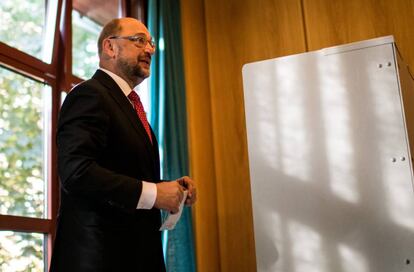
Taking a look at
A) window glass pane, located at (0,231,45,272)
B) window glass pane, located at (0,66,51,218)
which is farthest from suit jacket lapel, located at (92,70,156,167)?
window glass pane, located at (0,231,45,272)

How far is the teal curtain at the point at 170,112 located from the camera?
254 centimetres

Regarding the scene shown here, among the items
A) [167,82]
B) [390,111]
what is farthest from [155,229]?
[167,82]

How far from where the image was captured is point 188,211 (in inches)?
105

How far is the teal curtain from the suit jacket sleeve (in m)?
1.18

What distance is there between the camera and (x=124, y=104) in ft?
5.23

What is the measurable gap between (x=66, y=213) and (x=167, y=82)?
139cm

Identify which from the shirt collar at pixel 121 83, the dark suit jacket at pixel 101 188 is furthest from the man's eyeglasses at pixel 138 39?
the dark suit jacket at pixel 101 188

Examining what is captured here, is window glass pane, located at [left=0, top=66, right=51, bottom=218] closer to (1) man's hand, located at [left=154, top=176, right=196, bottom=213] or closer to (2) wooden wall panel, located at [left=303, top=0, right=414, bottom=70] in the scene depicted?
(1) man's hand, located at [left=154, top=176, right=196, bottom=213]

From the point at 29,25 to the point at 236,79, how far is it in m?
1.20

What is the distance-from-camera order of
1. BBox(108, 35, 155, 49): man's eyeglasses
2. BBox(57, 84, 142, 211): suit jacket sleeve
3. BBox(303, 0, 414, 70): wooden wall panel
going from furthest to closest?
BBox(303, 0, 414, 70): wooden wall panel
BBox(108, 35, 155, 49): man's eyeglasses
BBox(57, 84, 142, 211): suit jacket sleeve

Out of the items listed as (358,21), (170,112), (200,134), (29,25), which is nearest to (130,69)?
(29,25)

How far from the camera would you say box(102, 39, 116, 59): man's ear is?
1777 mm

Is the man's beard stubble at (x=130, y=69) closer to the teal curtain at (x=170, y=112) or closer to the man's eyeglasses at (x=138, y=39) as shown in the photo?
the man's eyeglasses at (x=138, y=39)

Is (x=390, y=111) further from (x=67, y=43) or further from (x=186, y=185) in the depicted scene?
(x=67, y=43)
